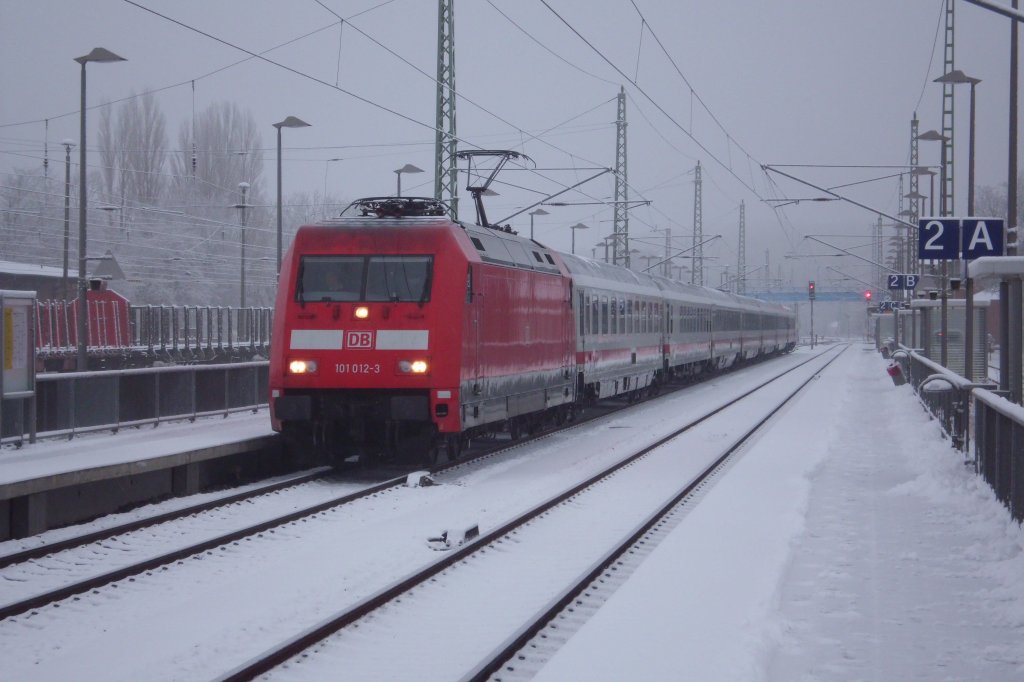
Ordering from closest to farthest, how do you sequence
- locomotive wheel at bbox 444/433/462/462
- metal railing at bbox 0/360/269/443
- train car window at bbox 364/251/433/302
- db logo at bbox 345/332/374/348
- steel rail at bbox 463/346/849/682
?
steel rail at bbox 463/346/849/682 < db logo at bbox 345/332/374/348 < train car window at bbox 364/251/433/302 < locomotive wheel at bbox 444/433/462/462 < metal railing at bbox 0/360/269/443

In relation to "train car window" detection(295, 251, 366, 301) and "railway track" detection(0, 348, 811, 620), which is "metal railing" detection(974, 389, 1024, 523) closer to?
"railway track" detection(0, 348, 811, 620)

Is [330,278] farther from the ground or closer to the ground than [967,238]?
closer to the ground

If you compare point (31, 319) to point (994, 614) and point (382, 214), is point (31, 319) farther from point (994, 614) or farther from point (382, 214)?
point (994, 614)

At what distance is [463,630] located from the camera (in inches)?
305

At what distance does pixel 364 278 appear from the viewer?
15.1m

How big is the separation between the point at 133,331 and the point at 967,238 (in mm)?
26812

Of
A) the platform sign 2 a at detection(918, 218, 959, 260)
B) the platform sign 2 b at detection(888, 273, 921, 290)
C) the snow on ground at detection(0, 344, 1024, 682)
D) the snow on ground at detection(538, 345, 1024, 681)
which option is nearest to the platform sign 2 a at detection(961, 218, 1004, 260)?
the platform sign 2 a at detection(918, 218, 959, 260)

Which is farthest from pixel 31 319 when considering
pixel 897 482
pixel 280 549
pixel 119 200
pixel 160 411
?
pixel 119 200

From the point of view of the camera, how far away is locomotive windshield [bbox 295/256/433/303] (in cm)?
1502

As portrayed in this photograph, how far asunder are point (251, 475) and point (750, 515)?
23.2 feet

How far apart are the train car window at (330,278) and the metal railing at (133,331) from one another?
54.6ft

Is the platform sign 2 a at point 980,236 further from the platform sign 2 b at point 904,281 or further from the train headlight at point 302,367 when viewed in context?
the platform sign 2 b at point 904,281

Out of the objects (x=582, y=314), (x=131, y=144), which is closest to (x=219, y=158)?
(x=131, y=144)

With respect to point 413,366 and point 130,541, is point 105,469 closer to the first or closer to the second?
point 130,541
